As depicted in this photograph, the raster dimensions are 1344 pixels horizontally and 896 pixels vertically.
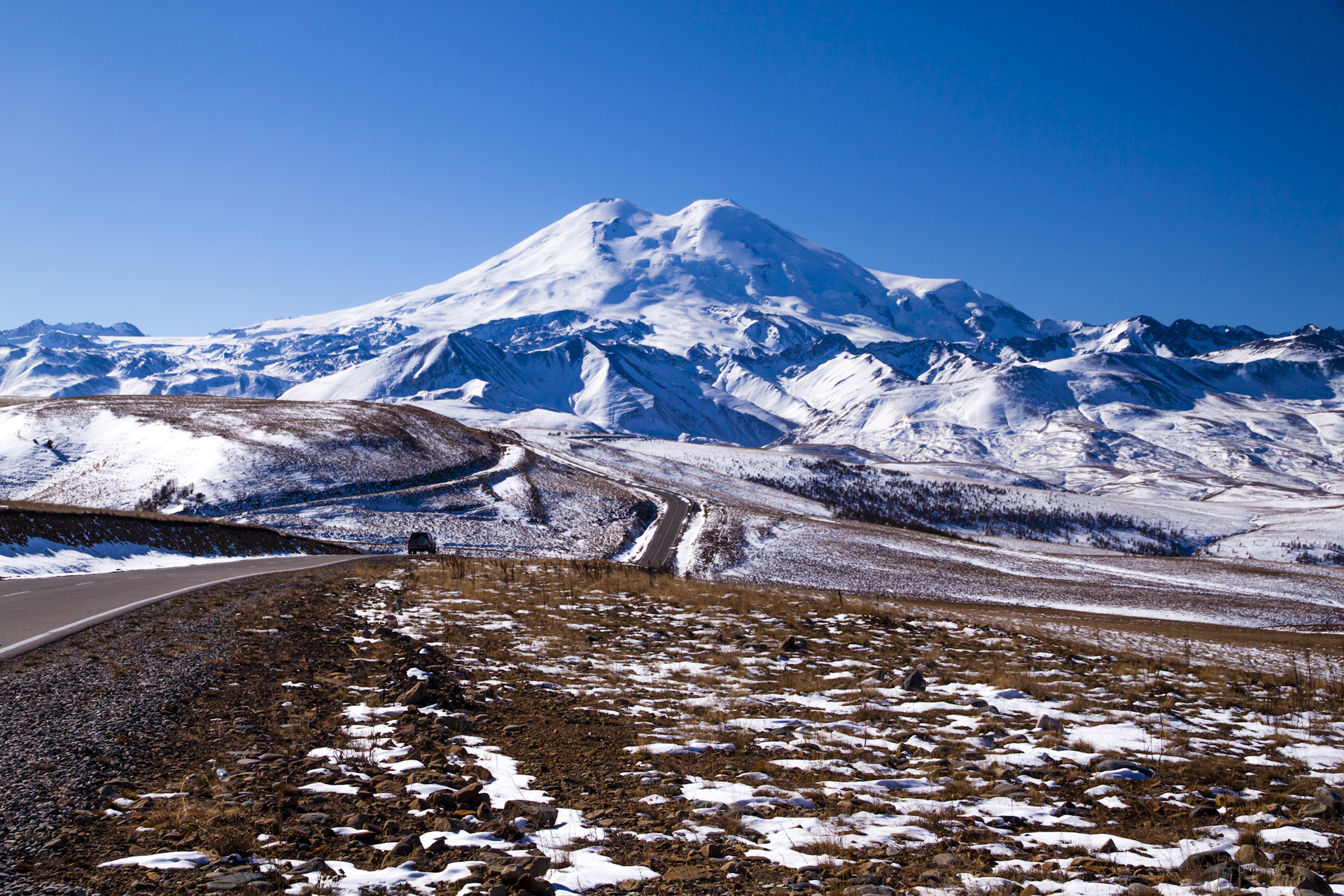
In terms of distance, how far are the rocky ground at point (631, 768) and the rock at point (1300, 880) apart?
2 cm

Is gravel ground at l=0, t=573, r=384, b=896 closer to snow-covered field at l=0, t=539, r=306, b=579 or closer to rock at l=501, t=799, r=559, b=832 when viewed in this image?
rock at l=501, t=799, r=559, b=832

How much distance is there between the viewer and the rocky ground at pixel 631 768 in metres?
5.64

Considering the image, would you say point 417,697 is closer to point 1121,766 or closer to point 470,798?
point 470,798

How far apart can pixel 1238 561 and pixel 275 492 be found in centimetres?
8809

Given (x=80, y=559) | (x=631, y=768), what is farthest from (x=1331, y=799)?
(x=80, y=559)

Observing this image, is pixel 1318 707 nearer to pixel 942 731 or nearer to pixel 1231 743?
pixel 1231 743

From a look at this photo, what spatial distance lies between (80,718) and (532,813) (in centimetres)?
554

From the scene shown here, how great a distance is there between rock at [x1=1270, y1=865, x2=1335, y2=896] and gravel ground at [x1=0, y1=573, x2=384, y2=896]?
8.68m

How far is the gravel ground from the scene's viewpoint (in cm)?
553

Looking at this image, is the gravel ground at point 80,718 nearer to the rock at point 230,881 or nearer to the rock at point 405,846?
the rock at point 230,881

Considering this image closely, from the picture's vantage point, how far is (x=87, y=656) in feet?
35.7

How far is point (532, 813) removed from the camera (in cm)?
667

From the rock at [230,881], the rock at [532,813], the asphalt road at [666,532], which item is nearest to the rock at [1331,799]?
the rock at [532,813]

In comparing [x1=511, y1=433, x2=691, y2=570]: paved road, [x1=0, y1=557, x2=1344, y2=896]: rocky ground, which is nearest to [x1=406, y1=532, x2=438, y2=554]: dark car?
[x1=511, y1=433, x2=691, y2=570]: paved road
